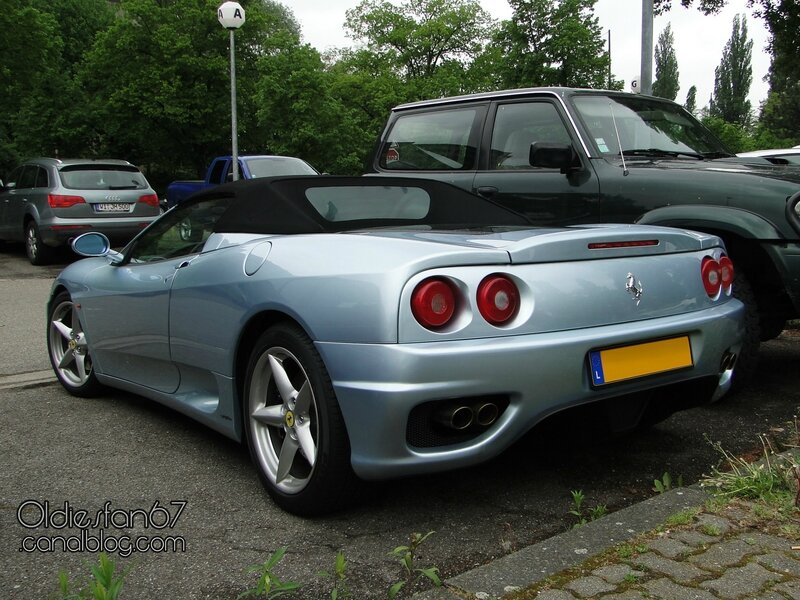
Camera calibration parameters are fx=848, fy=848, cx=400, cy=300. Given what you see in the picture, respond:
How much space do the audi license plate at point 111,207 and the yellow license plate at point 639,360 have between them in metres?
11.1

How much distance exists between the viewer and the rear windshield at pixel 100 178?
12.7 m

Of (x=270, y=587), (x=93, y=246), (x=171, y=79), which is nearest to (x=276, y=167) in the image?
(x=93, y=246)

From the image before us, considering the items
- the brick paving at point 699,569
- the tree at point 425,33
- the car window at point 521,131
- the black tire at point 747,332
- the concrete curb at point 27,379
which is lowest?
the concrete curb at point 27,379

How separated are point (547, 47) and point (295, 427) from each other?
37068 millimetres

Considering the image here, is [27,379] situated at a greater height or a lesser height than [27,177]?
lesser

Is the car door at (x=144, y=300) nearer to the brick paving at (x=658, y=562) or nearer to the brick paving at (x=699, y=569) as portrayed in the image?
the brick paving at (x=658, y=562)

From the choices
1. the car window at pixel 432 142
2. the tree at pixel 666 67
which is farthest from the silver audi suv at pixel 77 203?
the tree at pixel 666 67

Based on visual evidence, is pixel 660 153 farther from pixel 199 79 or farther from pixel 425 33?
pixel 425 33

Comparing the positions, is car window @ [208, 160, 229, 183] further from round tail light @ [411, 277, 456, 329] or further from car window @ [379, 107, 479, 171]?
round tail light @ [411, 277, 456, 329]

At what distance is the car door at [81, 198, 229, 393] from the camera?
12.5 feet

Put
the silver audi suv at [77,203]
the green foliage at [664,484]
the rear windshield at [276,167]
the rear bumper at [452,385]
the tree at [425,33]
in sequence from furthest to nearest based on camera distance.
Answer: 1. the tree at [425,33]
2. the rear windshield at [276,167]
3. the silver audi suv at [77,203]
4. the green foliage at [664,484]
5. the rear bumper at [452,385]

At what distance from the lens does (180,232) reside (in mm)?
4113

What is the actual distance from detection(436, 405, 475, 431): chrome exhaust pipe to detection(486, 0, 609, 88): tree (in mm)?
35930

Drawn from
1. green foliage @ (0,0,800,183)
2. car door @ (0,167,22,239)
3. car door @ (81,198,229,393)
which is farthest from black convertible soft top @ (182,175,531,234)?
green foliage @ (0,0,800,183)
